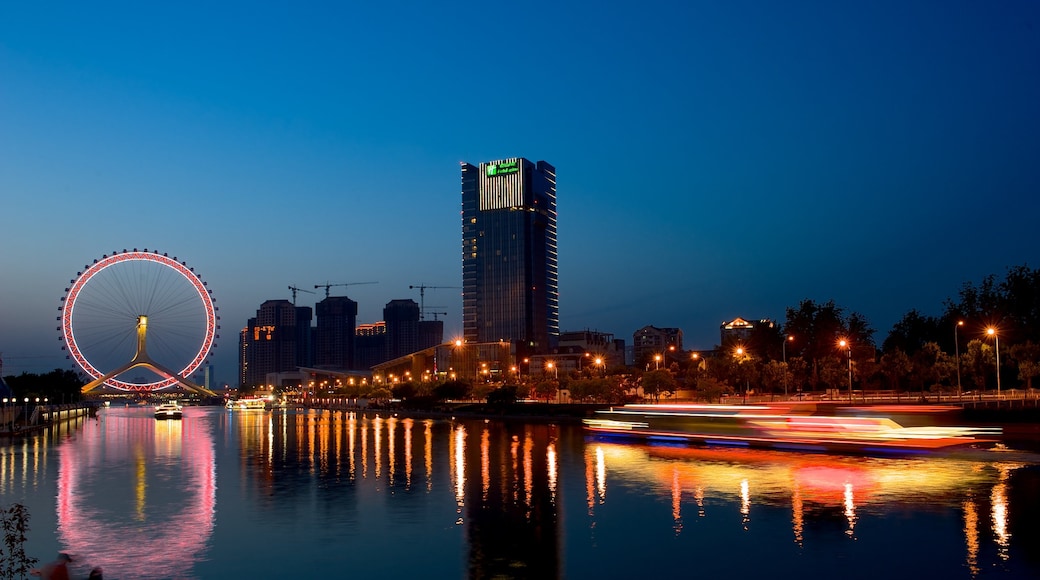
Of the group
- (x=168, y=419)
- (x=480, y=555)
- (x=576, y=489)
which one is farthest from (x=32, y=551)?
(x=168, y=419)

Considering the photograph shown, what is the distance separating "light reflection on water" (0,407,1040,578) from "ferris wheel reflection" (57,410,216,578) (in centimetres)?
13

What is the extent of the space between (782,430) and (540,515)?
33.8 metres

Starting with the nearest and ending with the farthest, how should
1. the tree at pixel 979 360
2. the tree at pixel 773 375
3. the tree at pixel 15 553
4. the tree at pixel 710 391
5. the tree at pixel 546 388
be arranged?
the tree at pixel 15 553 < the tree at pixel 979 360 < the tree at pixel 710 391 < the tree at pixel 773 375 < the tree at pixel 546 388

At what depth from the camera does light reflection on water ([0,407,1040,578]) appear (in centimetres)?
2519

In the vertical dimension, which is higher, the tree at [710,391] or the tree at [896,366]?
the tree at [896,366]

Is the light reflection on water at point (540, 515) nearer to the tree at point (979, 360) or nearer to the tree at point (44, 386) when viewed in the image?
the tree at point (979, 360)

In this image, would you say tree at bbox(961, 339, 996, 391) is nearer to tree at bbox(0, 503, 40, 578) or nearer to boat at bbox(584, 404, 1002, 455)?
boat at bbox(584, 404, 1002, 455)

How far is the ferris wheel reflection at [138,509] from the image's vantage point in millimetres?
26625

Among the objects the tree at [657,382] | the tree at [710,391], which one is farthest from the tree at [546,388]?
the tree at [710,391]

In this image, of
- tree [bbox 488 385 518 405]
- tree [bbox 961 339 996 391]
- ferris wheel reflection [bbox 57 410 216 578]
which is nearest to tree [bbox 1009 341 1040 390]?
tree [bbox 961 339 996 391]

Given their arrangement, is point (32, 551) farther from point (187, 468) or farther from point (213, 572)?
point (187, 468)

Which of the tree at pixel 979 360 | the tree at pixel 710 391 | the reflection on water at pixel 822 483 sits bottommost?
the reflection on water at pixel 822 483

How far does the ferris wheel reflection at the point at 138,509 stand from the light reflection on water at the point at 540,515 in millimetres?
134

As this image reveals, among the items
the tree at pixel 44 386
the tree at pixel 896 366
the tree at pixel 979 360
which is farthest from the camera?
the tree at pixel 44 386
